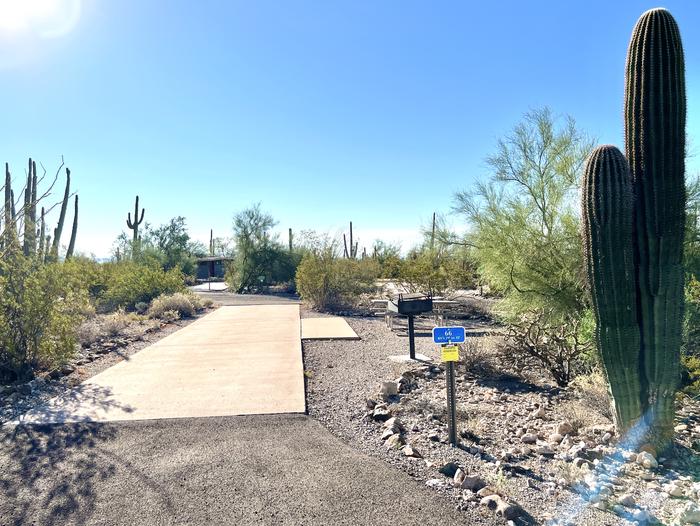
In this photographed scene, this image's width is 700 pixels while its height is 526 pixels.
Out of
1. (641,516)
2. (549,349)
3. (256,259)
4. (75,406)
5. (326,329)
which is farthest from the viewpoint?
(256,259)

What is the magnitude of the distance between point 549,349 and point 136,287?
15298 mm

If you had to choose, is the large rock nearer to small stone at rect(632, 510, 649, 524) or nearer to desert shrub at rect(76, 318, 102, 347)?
small stone at rect(632, 510, 649, 524)

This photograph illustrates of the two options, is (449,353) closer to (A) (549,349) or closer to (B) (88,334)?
(A) (549,349)

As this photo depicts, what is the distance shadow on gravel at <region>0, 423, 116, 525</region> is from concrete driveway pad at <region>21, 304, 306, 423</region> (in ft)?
1.35

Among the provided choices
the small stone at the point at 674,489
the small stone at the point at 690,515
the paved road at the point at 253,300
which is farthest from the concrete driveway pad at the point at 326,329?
the small stone at the point at 690,515

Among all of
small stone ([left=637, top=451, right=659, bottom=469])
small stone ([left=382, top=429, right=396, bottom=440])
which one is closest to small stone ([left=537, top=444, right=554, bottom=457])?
Result: small stone ([left=637, top=451, right=659, bottom=469])

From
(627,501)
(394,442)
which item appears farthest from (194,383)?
(627,501)

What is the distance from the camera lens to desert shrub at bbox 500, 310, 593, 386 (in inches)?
261

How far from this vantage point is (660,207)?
4102mm

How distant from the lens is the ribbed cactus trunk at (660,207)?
410 centimetres

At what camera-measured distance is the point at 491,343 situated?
25.1 ft

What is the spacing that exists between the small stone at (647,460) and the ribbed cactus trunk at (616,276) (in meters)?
0.33

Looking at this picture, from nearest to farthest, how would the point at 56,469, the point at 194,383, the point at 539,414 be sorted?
1. the point at 56,469
2. the point at 539,414
3. the point at 194,383

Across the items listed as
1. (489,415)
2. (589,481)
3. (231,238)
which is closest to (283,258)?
(231,238)
